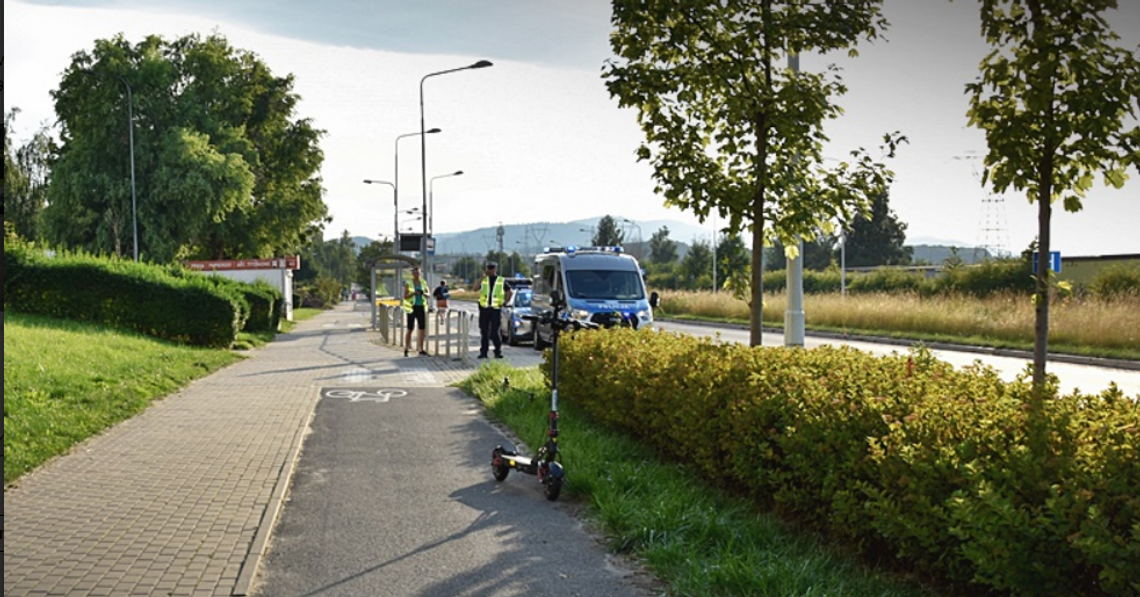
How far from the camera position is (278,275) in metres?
46.0

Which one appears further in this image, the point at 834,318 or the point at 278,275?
the point at 278,275

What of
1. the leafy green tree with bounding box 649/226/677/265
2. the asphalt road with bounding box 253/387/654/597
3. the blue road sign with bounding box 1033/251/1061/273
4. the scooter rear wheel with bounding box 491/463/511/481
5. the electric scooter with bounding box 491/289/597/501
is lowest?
the asphalt road with bounding box 253/387/654/597

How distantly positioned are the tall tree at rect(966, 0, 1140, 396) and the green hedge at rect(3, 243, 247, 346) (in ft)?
61.3

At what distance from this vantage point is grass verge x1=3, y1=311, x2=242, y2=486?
9.42 meters

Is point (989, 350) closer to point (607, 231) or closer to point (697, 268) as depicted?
point (697, 268)

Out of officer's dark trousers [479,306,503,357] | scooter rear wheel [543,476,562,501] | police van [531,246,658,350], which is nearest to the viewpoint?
scooter rear wheel [543,476,562,501]

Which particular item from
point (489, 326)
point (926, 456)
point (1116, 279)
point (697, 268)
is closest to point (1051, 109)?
point (926, 456)

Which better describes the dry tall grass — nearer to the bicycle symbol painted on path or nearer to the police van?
the police van

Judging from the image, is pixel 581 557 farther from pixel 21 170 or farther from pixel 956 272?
pixel 21 170

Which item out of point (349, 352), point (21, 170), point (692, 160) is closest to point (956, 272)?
point (349, 352)

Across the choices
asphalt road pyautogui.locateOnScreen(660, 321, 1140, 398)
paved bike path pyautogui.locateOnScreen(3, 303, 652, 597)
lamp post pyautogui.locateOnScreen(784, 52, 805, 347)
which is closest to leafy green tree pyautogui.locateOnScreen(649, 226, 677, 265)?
asphalt road pyautogui.locateOnScreen(660, 321, 1140, 398)

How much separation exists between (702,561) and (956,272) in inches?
1641

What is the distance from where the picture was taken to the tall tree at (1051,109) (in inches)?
250

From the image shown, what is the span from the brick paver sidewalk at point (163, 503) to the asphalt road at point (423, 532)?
9.6 inches
